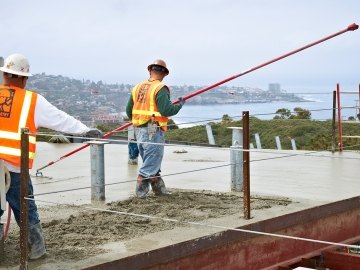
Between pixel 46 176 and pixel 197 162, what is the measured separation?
11.0ft

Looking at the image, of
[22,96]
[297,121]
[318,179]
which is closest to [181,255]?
[22,96]

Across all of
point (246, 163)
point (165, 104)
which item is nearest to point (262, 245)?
point (246, 163)

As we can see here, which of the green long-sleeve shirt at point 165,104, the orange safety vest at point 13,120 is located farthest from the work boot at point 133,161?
the orange safety vest at point 13,120

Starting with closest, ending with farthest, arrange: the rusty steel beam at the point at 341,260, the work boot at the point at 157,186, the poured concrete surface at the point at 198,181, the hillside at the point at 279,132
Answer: the poured concrete surface at the point at 198,181, the rusty steel beam at the point at 341,260, the work boot at the point at 157,186, the hillside at the point at 279,132

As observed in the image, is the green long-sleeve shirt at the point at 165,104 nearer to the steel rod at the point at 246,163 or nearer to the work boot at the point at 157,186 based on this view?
the work boot at the point at 157,186

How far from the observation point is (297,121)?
2975 cm

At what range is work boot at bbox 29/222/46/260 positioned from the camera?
5586 mm

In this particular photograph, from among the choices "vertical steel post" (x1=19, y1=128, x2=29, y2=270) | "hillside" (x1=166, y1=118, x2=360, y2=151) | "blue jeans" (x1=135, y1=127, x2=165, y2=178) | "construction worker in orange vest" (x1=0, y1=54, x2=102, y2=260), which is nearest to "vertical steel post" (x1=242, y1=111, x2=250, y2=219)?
"blue jeans" (x1=135, y1=127, x2=165, y2=178)

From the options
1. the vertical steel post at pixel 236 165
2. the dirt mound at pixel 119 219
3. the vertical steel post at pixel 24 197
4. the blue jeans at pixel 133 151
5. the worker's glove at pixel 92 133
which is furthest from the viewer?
the blue jeans at pixel 133 151

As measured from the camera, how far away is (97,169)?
Result: 830cm

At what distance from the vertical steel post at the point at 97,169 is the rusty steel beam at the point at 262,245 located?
212 cm

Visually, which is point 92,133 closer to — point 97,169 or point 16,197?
point 16,197

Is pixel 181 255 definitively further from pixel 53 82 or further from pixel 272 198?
pixel 53 82

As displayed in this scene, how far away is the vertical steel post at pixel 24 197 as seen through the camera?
17.1ft
